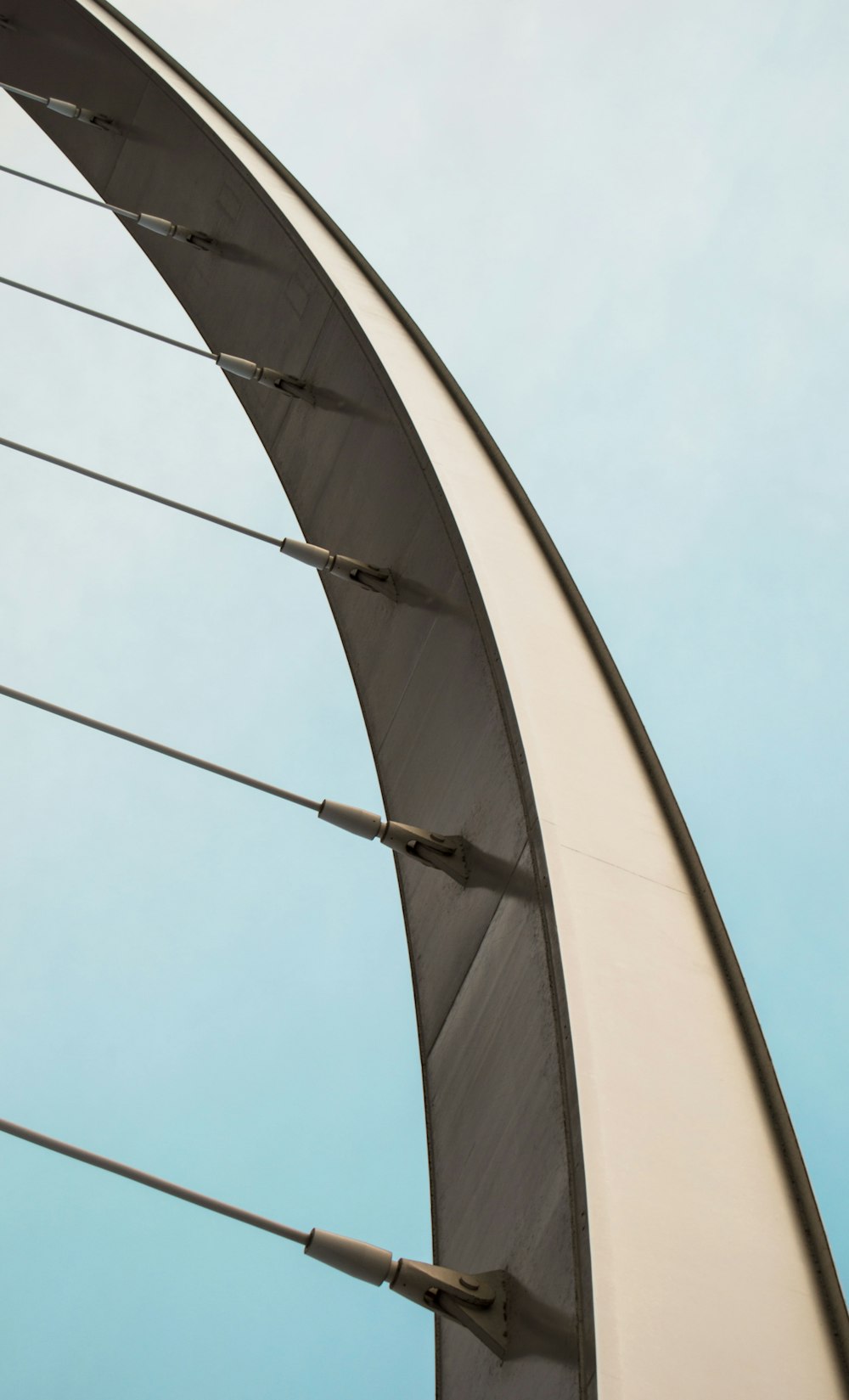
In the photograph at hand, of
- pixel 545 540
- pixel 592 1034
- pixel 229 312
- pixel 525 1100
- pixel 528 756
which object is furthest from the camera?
pixel 229 312

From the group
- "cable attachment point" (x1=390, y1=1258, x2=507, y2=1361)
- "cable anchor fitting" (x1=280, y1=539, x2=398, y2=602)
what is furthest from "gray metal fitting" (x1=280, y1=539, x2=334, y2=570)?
"cable attachment point" (x1=390, y1=1258, x2=507, y2=1361)

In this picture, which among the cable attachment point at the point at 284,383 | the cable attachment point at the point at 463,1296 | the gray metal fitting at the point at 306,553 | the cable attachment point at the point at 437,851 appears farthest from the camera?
the cable attachment point at the point at 284,383

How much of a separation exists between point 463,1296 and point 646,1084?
2.76ft

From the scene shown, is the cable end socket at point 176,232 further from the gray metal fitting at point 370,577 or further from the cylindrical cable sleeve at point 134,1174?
the cylindrical cable sleeve at point 134,1174

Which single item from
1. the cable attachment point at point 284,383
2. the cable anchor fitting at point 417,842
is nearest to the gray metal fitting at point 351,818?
the cable anchor fitting at point 417,842

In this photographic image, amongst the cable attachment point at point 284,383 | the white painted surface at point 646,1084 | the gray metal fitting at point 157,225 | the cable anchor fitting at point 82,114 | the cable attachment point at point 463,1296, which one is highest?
the cable anchor fitting at point 82,114

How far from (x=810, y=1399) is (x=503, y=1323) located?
1.07 meters

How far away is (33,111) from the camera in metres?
11.9

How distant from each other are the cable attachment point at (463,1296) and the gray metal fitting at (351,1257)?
0.25 ft

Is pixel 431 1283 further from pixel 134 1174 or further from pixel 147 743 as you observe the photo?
pixel 147 743

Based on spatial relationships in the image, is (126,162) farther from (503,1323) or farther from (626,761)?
(503,1323)

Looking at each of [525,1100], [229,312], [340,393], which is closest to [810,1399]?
[525,1100]

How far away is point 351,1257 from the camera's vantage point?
3420mm

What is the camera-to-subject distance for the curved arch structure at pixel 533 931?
10.5 ft
